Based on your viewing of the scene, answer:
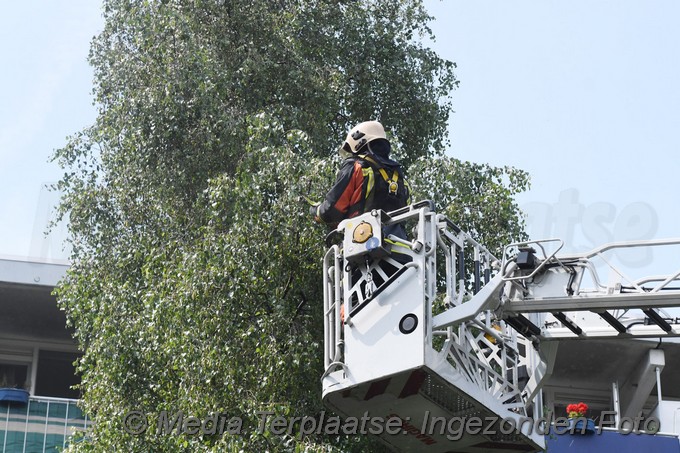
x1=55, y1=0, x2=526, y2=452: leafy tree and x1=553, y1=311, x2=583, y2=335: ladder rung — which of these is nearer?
x1=553, y1=311, x2=583, y2=335: ladder rung

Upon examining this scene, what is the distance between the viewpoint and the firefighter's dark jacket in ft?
43.2

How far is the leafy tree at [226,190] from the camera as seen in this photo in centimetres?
1583

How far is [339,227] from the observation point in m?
12.9

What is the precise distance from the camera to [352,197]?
1317 centimetres

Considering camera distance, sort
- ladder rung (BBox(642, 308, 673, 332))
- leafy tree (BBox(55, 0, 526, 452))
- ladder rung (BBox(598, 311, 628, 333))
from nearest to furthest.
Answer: ladder rung (BBox(642, 308, 673, 332)), ladder rung (BBox(598, 311, 628, 333)), leafy tree (BBox(55, 0, 526, 452))

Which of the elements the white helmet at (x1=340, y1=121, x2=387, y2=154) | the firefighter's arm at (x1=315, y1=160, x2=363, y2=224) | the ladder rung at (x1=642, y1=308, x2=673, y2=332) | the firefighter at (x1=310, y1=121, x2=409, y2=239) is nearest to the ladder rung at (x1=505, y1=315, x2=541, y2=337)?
the ladder rung at (x1=642, y1=308, x2=673, y2=332)

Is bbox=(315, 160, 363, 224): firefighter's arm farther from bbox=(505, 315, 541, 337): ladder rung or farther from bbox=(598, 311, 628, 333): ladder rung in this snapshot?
bbox=(598, 311, 628, 333): ladder rung

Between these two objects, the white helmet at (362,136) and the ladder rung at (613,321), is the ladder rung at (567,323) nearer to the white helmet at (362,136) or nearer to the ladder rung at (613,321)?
the ladder rung at (613,321)

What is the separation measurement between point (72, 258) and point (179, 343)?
6556mm

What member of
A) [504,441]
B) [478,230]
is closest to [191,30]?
[478,230]

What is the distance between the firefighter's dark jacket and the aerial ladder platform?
305mm

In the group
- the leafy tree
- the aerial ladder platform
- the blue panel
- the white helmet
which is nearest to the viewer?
the aerial ladder platform

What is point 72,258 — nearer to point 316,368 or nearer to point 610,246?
point 316,368

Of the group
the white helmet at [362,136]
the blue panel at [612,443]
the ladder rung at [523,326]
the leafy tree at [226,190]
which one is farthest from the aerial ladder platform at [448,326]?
the blue panel at [612,443]
